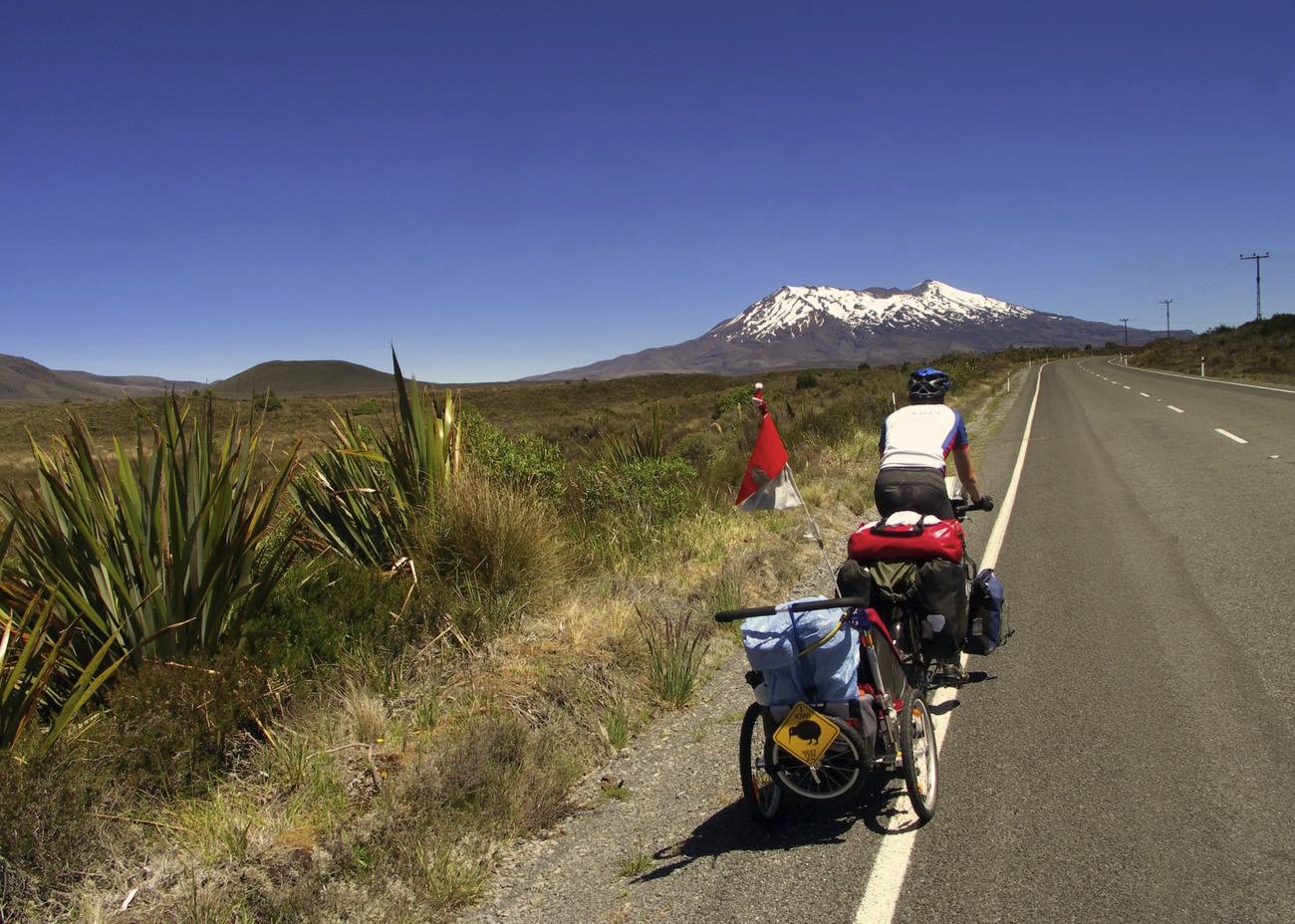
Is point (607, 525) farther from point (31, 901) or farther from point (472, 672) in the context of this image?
point (31, 901)

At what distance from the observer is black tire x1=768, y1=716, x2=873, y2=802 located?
3252 millimetres

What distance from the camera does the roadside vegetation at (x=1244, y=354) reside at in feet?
120

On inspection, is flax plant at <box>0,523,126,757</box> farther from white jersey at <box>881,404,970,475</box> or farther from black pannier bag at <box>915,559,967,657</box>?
white jersey at <box>881,404,970,475</box>

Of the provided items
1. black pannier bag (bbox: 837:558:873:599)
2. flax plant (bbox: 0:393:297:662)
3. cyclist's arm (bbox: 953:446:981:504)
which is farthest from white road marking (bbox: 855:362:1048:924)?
flax plant (bbox: 0:393:297:662)

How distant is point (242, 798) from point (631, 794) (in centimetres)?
163

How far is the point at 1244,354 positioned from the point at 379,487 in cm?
5032

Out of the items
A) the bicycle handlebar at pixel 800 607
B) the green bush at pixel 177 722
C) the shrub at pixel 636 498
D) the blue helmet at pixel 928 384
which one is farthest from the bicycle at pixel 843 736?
the shrub at pixel 636 498

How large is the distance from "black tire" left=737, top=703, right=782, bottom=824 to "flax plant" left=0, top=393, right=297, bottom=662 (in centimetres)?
245

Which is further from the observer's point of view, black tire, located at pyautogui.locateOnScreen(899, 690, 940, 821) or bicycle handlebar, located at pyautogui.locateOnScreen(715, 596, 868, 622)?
black tire, located at pyautogui.locateOnScreen(899, 690, 940, 821)

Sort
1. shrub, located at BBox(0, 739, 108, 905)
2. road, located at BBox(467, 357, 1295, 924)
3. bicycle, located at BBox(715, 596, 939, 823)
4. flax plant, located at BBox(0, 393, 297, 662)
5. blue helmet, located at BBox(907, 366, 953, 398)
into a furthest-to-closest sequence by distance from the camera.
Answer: blue helmet, located at BBox(907, 366, 953, 398) → flax plant, located at BBox(0, 393, 297, 662) → bicycle, located at BBox(715, 596, 939, 823) → road, located at BBox(467, 357, 1295, 924) → shrub, located at BBox(0, 739, 108, 905)

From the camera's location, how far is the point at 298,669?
4430 millimetres

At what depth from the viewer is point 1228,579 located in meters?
6.60

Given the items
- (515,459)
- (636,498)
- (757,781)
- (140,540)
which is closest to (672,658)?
(757,781)

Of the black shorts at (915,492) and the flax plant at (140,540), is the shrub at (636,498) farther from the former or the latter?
the flax plant at (140,540)
